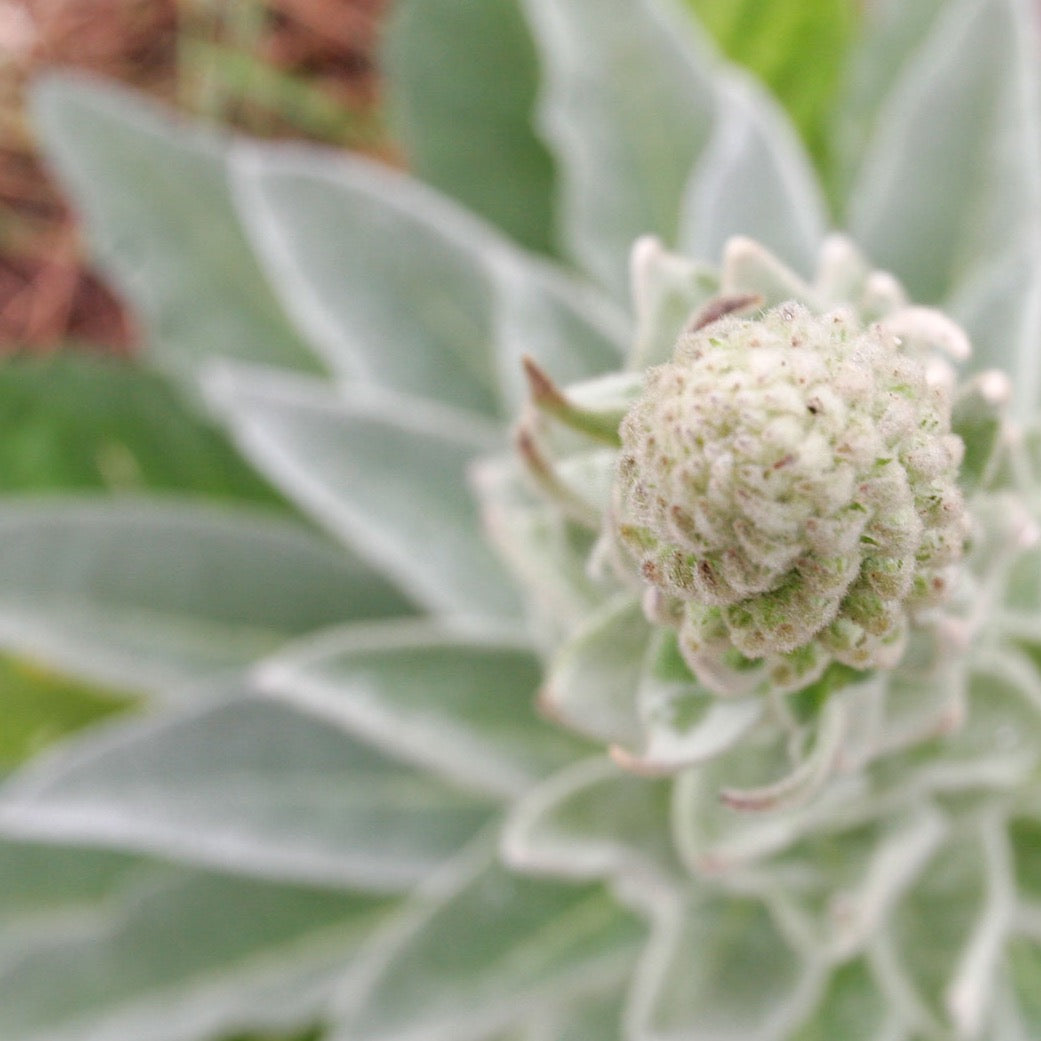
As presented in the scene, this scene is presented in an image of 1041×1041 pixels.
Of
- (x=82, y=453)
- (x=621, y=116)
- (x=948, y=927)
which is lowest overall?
(x=82, y=453)

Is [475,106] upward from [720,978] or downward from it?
upward

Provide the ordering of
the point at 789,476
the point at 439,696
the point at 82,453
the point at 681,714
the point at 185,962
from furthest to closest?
the point at 82,453
the point at 185,962
the point at 439,696
the point at 681,714
the point at 789,476

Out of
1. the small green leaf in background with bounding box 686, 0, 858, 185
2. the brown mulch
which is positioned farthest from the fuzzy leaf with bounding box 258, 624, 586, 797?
the brown mulch

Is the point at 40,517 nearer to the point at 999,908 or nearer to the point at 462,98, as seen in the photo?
the point at 462,98

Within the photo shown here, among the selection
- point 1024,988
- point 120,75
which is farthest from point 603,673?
point 120,75

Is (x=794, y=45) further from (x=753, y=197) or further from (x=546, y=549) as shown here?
(x=546, y=549)

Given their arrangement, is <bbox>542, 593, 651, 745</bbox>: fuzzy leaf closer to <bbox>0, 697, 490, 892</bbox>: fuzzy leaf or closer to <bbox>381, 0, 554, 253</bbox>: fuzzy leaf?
<bbox>0, 697, 490, 892</bbox>: fuzzy leaf
